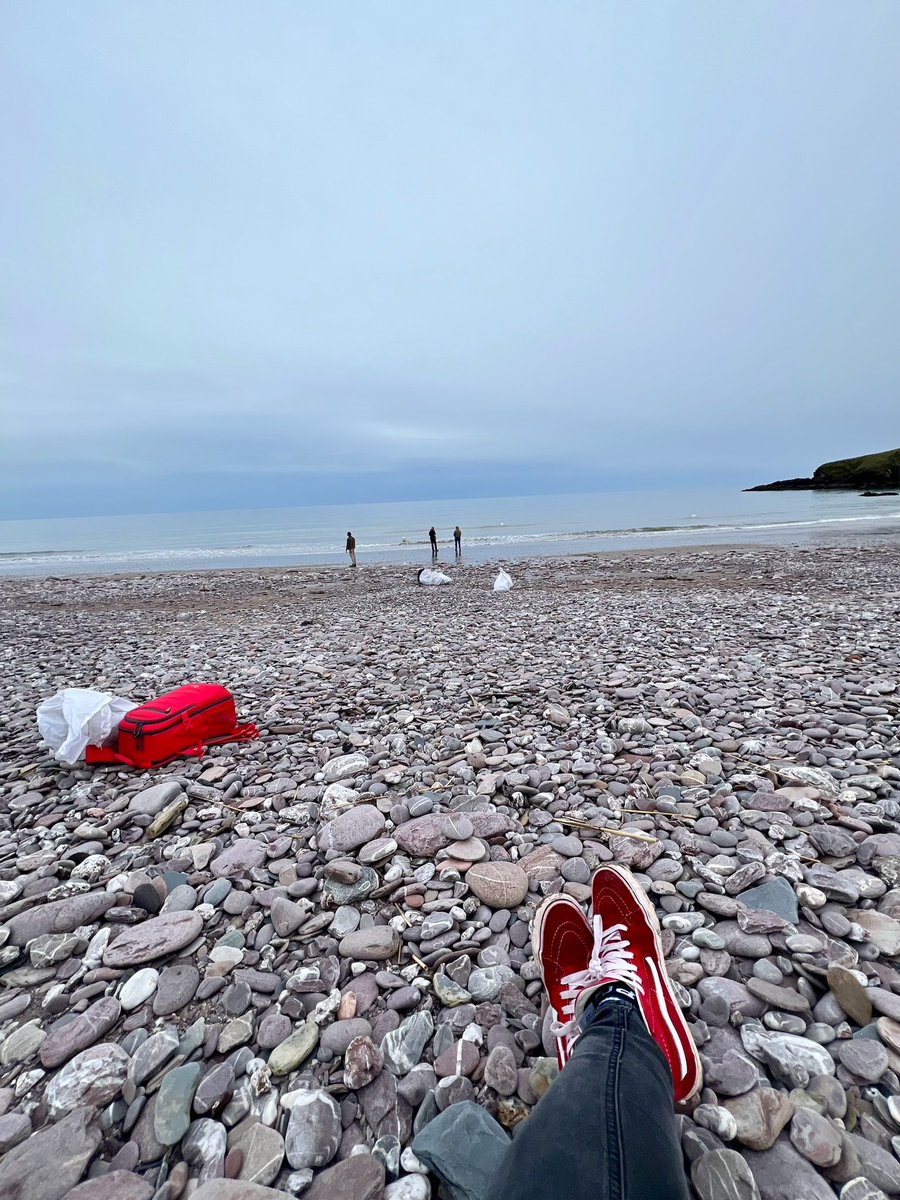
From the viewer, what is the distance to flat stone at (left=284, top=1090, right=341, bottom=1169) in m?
1.49

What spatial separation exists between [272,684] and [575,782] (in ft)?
13.2

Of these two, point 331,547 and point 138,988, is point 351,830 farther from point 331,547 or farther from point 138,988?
point 331,547

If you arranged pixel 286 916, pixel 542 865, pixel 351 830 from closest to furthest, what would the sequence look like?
1. pixel 286 916
2. pixel 542 865
3. pixel 351 830

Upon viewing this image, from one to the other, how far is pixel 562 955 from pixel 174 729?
3.38m

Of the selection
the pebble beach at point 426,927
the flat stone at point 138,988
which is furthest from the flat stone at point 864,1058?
the flat stone at point 138,988

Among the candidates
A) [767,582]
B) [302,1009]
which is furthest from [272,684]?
[767,582]

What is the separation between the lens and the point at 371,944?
2.22 m

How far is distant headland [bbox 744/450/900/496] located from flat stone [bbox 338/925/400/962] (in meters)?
90.5

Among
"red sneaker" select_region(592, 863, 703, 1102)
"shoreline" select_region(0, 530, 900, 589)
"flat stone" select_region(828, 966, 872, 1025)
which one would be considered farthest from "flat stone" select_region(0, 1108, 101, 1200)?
"shoreline" select_region(0, 530, 900, 589)

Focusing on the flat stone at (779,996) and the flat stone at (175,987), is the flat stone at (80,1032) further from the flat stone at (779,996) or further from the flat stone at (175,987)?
the flat stone at (779,996)

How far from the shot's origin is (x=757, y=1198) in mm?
1329

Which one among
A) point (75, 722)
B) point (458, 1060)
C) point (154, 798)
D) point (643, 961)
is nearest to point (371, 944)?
point (458, 1060)

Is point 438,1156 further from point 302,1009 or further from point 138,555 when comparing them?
point 138,555

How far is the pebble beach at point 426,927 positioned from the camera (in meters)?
1.50
